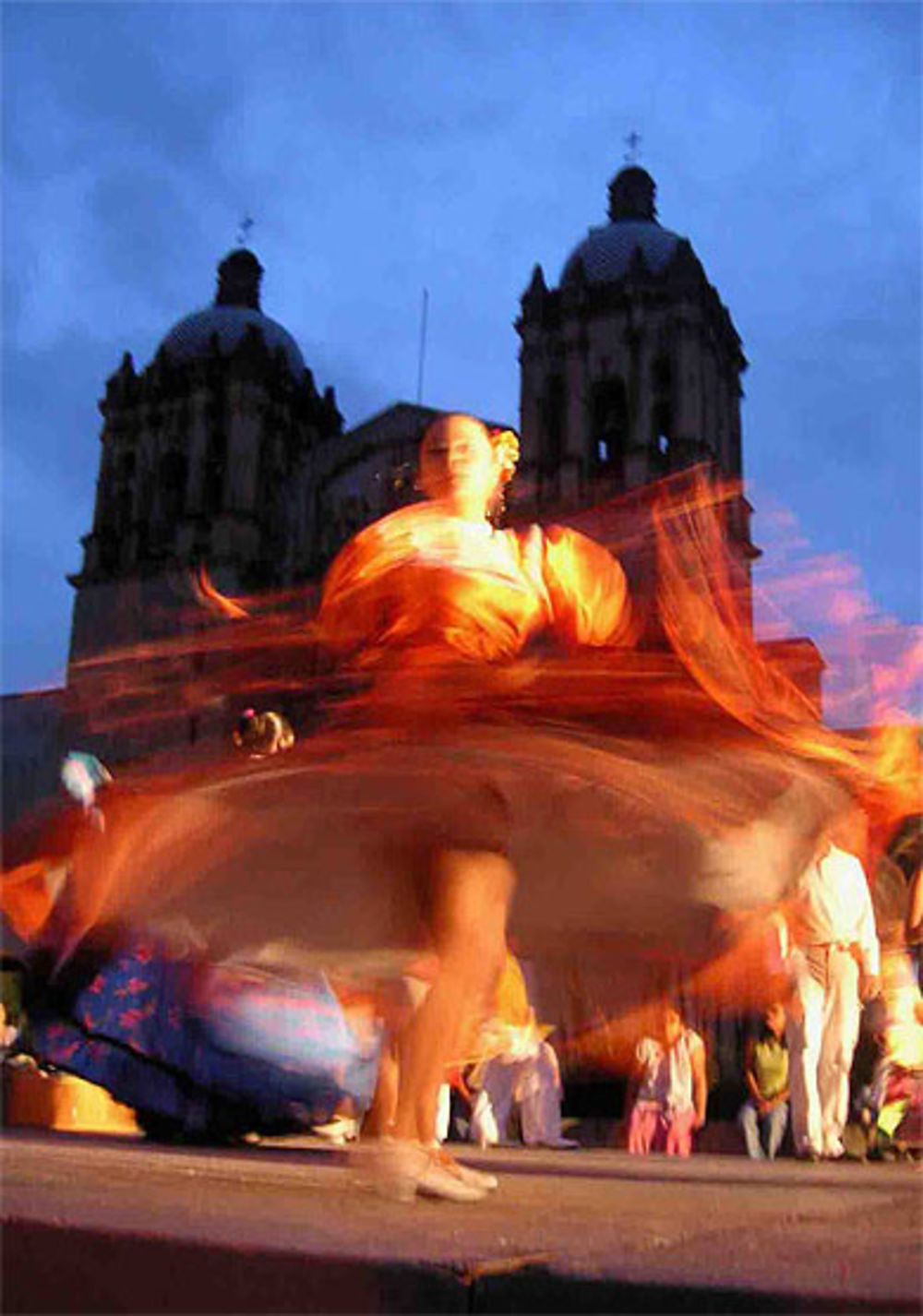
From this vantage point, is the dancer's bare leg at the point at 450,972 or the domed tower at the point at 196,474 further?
the domed tower at the point at 196,474

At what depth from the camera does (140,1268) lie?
68.8 inches

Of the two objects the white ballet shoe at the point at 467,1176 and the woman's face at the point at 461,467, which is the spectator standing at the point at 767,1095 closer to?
the white ballet shoe at the point at 467,1176

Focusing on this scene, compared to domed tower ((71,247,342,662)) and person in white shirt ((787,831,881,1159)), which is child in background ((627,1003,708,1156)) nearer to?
person in white shirt ((787,831,881,1159))

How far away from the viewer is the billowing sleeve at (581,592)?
10.6 ft

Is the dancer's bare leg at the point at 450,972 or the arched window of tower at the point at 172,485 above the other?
the arched window of tower at the point at 172,485

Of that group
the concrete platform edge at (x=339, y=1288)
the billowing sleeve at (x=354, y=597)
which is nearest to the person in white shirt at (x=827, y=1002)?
the billowing sleeve at (x=354, y=597)

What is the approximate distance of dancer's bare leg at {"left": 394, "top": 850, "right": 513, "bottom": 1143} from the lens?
274 cm

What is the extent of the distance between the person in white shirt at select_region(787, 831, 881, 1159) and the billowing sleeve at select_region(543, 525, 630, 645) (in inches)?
120

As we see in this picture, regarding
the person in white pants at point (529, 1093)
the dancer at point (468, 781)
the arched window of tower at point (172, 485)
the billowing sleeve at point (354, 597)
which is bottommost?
the person in white pants at point (529, 1093)

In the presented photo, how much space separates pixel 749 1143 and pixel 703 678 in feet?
19.0

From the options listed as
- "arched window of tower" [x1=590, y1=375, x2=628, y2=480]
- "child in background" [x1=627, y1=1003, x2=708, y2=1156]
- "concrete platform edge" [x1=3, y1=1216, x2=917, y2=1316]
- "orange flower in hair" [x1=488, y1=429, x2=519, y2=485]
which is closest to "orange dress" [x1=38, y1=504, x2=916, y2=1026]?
"orange flower in hair" [x1=488, y1=429, x2=519, y2=485]

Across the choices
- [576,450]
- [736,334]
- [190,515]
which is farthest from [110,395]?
[736,334]

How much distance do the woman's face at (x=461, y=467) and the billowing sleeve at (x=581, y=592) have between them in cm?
22

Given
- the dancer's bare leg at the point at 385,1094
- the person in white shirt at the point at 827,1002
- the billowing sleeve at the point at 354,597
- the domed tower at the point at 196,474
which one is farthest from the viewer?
the domed tower at the point at 196,474
